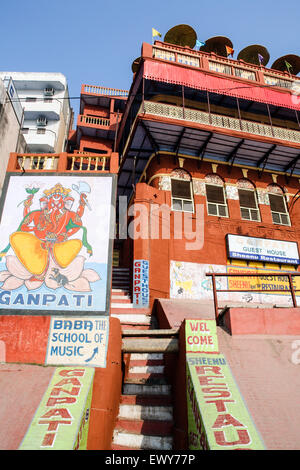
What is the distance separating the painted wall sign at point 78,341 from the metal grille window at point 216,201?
9.61 metres

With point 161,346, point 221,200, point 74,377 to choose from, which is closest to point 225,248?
point 221,200

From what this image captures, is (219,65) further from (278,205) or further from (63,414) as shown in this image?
(63,414)

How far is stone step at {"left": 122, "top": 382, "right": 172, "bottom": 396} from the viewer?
7.78 m

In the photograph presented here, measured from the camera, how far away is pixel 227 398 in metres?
5.13

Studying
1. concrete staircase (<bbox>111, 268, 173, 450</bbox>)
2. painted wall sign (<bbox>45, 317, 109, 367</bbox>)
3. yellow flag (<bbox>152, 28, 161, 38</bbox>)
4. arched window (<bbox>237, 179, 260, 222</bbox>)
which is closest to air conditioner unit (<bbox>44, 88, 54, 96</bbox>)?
yellow flag (<bbox>152, 28, 161, 38</bbox>)

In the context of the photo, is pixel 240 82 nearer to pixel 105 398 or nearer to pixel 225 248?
pixel 225 248

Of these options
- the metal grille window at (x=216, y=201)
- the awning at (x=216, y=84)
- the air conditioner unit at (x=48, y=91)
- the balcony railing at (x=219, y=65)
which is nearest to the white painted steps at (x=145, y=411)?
the metal grille window at (x=216, y=201)

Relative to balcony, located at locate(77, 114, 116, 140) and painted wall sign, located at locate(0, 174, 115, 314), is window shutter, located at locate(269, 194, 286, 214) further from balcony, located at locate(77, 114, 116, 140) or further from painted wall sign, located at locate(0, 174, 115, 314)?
balcony, located at locate(77, 114, 116, 140)

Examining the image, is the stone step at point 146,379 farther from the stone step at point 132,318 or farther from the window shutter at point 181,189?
the window shutter at point 181,189

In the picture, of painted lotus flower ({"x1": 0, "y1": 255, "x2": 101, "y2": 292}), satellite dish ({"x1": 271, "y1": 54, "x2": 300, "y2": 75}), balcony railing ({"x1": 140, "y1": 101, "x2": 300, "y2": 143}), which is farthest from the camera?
satellite dish ({"x1": 271, "y1": 54, "x2": 300, "y2": 75})

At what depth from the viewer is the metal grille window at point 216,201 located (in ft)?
49.8

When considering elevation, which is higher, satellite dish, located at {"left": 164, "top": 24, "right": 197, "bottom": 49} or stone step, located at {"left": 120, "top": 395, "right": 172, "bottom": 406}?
satellite dish, located at {"left": 164, "top": 24, "right": 197, "bottom": 49}

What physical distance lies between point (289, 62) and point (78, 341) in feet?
74.5
